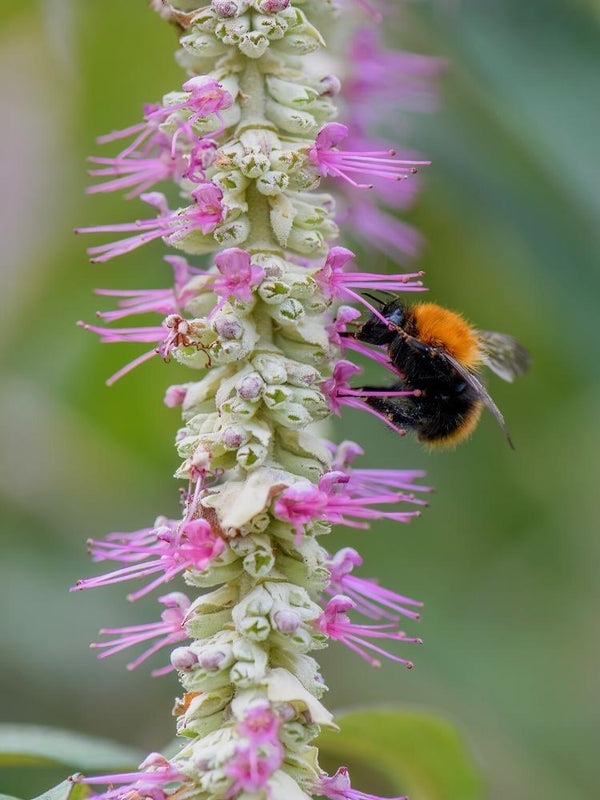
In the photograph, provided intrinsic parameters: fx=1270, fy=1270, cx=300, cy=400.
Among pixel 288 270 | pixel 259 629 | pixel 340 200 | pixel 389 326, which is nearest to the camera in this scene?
pixel 259 629

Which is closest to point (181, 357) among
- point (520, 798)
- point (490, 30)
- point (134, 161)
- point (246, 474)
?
point (246, 474)

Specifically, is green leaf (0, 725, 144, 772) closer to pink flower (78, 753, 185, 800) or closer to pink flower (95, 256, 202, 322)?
pink flower (78, 753, 185, 800)

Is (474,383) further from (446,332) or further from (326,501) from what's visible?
(326,501)

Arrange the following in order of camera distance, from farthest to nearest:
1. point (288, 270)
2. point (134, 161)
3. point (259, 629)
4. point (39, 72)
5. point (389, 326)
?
point (39, 72), point (389, 326), point (134, 161), point (288, 270), point (259, 629)

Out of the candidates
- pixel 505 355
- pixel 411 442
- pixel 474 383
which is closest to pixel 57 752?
pixel 474 383

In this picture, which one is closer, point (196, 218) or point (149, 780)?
point (149, 780)

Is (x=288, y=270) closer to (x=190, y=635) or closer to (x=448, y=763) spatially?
(x=190, y=635)
